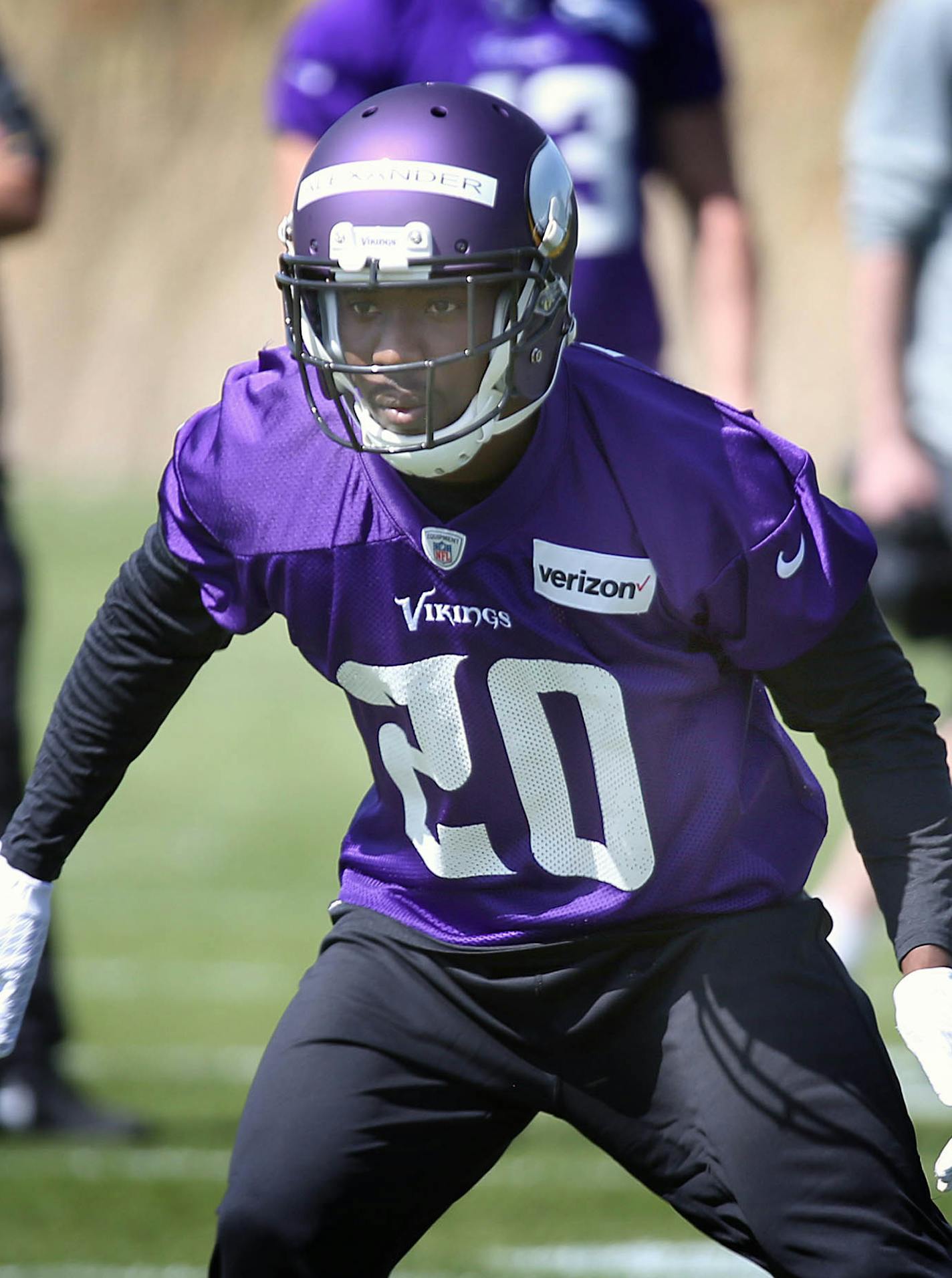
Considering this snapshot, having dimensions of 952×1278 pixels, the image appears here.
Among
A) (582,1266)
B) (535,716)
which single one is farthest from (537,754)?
(582,1266)

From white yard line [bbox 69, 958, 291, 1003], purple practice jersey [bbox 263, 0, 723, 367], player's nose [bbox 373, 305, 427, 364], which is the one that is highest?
purple practice jersey [bbox 263, 0, 723, 367]

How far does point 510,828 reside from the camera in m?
2.27

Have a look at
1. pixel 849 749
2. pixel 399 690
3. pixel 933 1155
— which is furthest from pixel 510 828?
pixel 933 1155

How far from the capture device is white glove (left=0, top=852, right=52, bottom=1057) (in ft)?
7.80

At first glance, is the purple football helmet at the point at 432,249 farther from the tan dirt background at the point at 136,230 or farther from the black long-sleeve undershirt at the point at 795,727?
the tan dirt background at the point at 136,230

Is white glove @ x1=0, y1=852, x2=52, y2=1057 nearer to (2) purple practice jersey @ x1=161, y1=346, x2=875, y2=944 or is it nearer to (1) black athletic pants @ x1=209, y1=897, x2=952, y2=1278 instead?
(1) black athletic pants @ x1=209, y1=897, x2=952, y2=1278

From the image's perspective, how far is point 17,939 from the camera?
2381mm

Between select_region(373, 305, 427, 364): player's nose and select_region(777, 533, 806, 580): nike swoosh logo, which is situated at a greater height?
select_region(373, 305, 427, 364): player's nose

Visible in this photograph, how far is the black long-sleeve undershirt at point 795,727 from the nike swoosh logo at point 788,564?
0.32ft

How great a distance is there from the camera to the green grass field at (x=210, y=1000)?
3.32 m

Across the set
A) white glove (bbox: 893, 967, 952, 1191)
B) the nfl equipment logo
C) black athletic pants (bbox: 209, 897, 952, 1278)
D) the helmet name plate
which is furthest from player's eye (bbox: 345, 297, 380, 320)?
white glove (bbox: 893, 967, 952, 1191)

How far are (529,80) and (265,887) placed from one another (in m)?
3.49

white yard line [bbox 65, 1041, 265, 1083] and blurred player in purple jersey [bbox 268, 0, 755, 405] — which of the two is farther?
white yard line [bbox 65, 1041, 265, 1083]

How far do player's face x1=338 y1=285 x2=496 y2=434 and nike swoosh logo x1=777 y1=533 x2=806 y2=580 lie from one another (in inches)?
14.1
